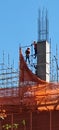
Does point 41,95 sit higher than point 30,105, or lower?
higher

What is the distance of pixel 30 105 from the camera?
94.6ft

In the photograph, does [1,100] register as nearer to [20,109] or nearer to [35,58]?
[20,109]

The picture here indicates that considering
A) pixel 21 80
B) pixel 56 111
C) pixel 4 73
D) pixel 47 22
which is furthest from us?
pixel 47 22

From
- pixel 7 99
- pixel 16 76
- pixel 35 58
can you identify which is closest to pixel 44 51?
pixel 35 58

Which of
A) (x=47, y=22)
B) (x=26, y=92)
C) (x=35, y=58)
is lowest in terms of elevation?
(x=26, y=92)

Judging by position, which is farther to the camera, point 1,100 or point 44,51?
point 44,51

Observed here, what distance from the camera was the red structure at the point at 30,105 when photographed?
28.4 m

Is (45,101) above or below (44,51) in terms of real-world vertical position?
below

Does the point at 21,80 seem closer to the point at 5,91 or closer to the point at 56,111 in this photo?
the point at 5,91

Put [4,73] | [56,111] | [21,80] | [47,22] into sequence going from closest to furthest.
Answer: [56,111]
[21,80]
[4,73]
[47,22]

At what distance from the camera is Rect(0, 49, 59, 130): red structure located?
93.1ft

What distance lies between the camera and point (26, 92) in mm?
29141

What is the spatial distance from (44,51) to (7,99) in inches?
199

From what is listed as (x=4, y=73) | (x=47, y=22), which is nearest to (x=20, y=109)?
(x=4, y=73)
